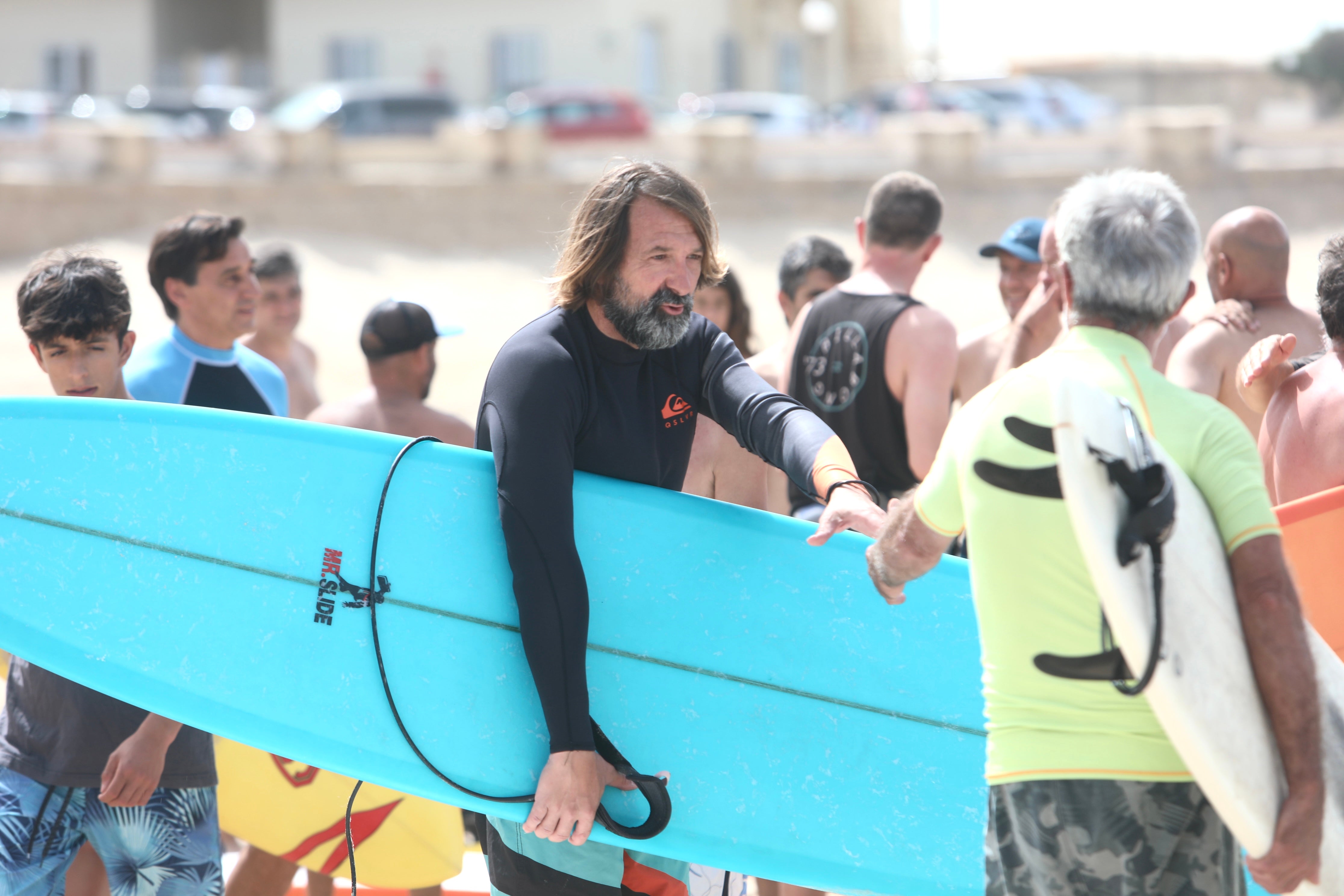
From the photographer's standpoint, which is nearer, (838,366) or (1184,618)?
(1184,618)

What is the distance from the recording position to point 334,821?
3.36 meters

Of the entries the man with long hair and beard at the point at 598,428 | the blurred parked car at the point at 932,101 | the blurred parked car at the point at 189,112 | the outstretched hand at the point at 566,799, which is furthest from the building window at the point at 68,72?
the outstretched hand at the point at 566,799

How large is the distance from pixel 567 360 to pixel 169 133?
24.9 metres

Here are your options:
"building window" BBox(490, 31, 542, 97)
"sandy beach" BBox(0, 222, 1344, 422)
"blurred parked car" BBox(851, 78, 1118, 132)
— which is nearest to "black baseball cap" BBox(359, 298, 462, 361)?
"sandy beach" BBox(0, 222, 1344, 422)

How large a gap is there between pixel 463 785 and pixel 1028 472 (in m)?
1.32

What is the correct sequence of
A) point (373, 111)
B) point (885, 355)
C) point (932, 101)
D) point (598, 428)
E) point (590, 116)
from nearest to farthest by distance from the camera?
point (598, 428), point (885, 355), point (373, 111), point (590, 116), point (932, 101)

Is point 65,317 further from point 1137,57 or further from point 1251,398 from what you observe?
Answer: point 1137,57

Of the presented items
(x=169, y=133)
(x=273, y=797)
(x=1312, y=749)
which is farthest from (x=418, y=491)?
(x=169, y=133)

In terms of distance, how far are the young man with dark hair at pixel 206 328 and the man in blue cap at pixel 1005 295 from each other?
7.74 ft

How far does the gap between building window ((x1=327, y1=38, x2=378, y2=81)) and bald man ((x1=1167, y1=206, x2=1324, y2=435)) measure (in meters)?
33.0

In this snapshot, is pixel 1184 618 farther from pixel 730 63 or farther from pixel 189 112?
pixel 730 63

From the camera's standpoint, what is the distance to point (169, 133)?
80.0ft

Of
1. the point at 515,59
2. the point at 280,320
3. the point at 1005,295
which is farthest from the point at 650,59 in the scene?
the point at 1005,295

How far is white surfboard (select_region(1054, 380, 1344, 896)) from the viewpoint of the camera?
157 centimetres
